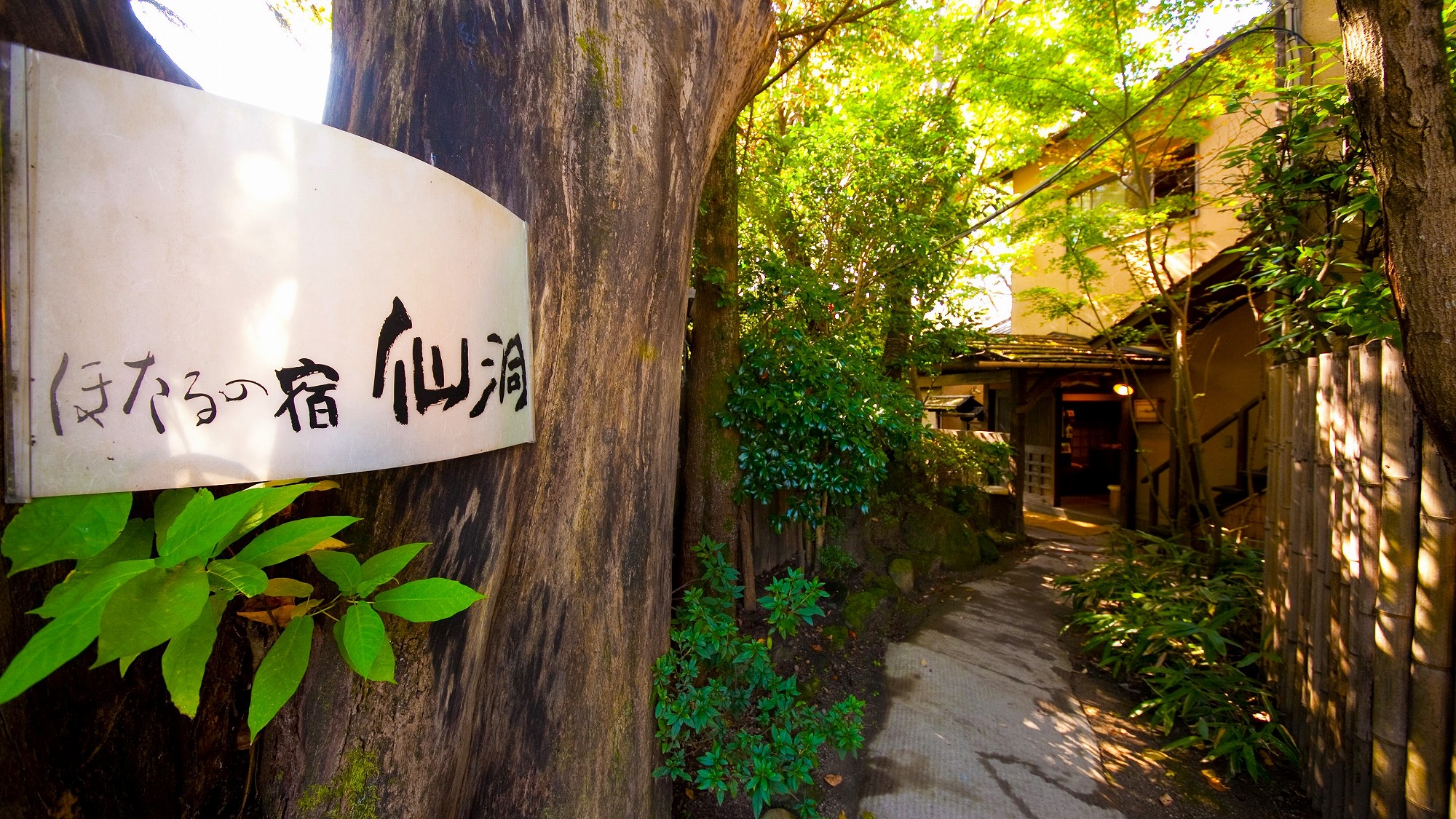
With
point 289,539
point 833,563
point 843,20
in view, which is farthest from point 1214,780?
point 843,20

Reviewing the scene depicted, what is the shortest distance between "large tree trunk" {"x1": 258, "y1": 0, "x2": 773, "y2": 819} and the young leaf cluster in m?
0.35

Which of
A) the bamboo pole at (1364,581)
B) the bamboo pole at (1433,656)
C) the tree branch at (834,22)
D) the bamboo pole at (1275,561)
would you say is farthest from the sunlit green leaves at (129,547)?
the bamboo pole at (1275,561)

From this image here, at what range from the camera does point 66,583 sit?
0.88m

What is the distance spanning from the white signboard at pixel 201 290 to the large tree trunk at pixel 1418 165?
2772mm

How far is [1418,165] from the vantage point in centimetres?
189

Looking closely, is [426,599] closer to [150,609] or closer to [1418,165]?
[150,609]

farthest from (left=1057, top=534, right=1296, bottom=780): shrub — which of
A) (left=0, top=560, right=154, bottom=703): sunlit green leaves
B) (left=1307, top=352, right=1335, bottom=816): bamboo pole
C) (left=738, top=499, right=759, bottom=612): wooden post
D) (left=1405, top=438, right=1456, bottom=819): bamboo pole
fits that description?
(left=0, top=560, right=154, bottom=703): sunlit green leaves

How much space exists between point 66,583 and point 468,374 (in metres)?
0.69

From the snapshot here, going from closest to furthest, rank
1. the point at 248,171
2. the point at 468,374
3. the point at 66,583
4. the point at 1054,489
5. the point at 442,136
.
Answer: the point at 66,583 < the point at 248,171 < the point at 468,374 < the point at 442,136 < the point at 1054,489

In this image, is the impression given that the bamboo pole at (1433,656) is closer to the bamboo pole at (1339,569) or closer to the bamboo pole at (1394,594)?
the bamboo pole at (1394,594)

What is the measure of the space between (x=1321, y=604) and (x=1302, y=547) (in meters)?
0.49

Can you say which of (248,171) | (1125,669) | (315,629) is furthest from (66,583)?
(1125,669)

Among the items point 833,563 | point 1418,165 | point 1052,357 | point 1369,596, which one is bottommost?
point 833,563

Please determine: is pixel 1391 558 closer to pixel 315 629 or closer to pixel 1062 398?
pixel 315 629
